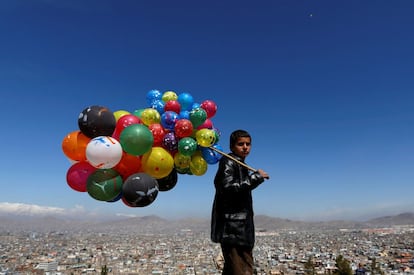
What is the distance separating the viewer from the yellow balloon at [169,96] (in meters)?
5.12

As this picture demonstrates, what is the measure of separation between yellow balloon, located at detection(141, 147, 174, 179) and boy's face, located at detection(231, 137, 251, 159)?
977 millimetres

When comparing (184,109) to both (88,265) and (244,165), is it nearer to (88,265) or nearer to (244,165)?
(244,165)

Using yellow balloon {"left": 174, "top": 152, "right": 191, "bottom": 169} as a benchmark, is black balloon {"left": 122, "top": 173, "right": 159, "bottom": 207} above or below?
below

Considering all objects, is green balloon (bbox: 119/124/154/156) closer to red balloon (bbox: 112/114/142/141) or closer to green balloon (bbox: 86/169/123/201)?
red balloon (bbox: 112/114/142/141)

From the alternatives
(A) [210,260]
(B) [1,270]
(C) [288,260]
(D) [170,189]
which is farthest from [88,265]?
(D) [170,189]

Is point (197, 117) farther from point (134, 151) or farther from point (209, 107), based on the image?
point (134, 151)

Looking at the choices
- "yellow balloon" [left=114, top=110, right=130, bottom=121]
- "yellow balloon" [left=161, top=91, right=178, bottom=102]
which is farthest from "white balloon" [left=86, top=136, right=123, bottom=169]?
"yellow balloon" [left=161, top=91, right=178, bottom=102]

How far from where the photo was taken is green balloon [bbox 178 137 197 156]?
4.25m

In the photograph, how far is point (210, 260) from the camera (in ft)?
152

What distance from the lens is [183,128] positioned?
440 centimetres

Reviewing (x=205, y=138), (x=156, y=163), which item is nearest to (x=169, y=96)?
(x=205, y=138)

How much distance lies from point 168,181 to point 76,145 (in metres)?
1.32

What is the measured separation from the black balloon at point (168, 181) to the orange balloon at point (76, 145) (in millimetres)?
1072

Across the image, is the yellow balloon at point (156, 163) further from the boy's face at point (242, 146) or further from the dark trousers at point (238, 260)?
the dark trousers at point (238, 260)
